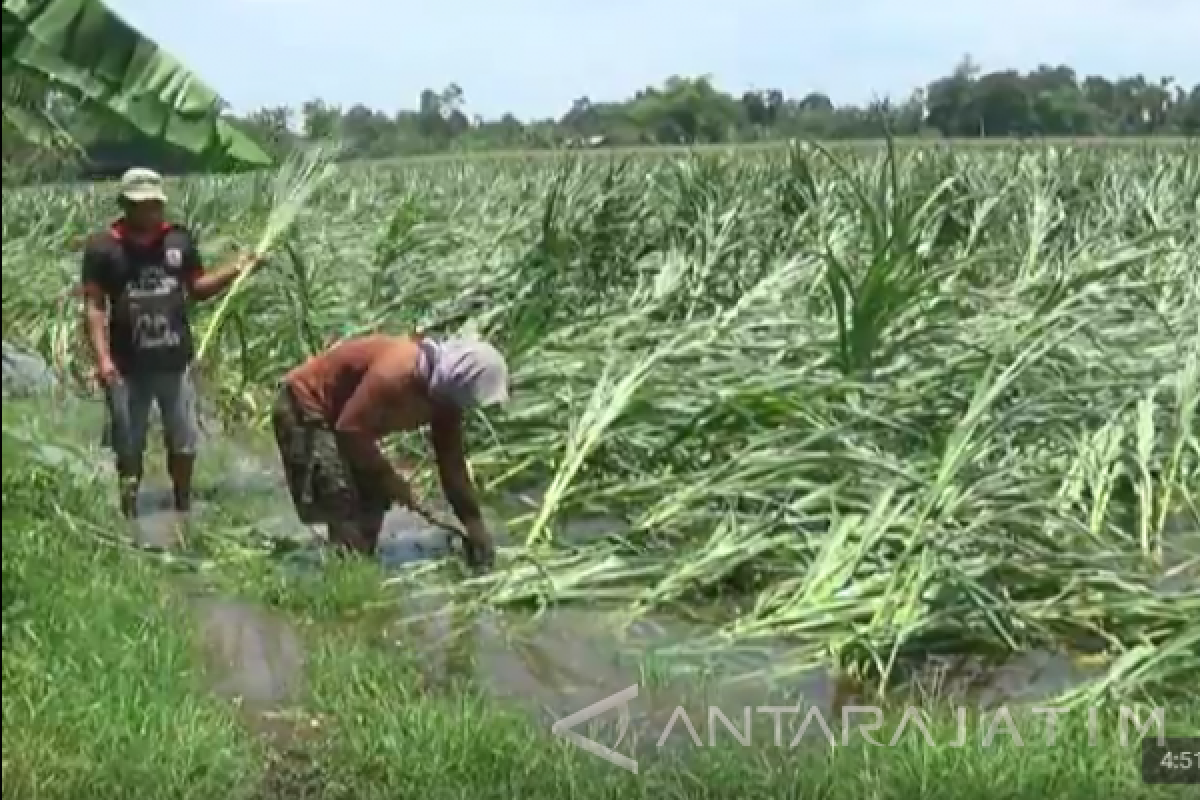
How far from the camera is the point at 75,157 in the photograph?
3195 mm

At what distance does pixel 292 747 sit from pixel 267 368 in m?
6.19

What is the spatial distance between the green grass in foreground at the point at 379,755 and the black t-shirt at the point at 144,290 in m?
2.18

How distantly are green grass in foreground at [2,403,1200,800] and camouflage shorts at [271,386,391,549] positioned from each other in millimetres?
1725

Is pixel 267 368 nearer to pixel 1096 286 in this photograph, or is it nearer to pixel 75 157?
pixel 1096 286

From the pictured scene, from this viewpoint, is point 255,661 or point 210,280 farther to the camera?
point 210,280

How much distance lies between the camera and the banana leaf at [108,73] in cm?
297

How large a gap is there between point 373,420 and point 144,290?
1.33 m

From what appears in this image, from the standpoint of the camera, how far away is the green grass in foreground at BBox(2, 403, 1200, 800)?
4.32 metres

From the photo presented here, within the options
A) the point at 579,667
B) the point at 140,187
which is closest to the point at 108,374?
the point at 140,187

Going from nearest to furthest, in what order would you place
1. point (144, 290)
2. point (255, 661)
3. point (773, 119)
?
point (255, 661)
point (144, 290)
point (773, 119)

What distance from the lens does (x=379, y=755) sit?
452 cm

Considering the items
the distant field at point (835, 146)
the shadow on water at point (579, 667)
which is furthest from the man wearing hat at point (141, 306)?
the distant field at point (835, 146)
